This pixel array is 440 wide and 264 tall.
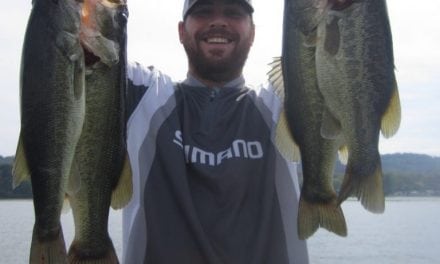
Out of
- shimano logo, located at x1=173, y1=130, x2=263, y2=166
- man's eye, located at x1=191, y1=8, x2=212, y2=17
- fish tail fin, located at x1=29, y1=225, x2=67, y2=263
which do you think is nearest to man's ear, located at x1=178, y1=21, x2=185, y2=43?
man's eye, located at x1=191, y1=8, x2=212, y2=17

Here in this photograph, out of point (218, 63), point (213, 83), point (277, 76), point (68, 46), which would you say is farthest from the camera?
point (213, 83)

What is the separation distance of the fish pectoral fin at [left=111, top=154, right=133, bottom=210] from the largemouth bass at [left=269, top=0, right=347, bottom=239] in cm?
107

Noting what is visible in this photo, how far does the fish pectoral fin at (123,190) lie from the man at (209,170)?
3.23ft

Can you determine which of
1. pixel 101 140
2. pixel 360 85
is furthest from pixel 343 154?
pixel 101 140

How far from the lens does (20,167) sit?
3773 millimetres

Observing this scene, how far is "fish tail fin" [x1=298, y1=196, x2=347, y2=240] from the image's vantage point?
13.3 feet

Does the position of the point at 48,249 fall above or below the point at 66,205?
below

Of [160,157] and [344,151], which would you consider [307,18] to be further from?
[160,157]

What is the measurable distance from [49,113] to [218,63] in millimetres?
2129

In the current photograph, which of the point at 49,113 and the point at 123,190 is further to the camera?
the point at 123,190

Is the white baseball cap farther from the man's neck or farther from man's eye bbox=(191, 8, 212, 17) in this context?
the man's neck

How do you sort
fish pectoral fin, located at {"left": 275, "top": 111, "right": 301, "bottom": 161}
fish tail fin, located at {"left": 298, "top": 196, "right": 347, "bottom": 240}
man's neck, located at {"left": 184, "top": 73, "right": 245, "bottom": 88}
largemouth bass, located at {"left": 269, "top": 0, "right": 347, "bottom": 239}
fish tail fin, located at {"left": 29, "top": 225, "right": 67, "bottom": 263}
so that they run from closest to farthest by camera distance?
fish tail fin, located at {"left": 29, "top": 225, "right": 67, "bottom": 263}, largemouth bass, located at {"left": 269, "top": 0, "right": 347, "bottom": 239}, fish tail fin, located at {"left": 298, "top": 196, "right": 347, "bottom": 240}, fish pectoral fin, located at {"left": 275, "top": 111, "right": 301, "bottom": 161}, man's neck, located at {"left": 184, "top": 73, "right": 245, "bottom": 88}

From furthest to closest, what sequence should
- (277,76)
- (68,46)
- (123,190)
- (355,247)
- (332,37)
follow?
(355,247), (277,76), (123,190), (332,37), (68,46)

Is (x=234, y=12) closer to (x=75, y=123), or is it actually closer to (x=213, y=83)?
(x=213, y=83)
